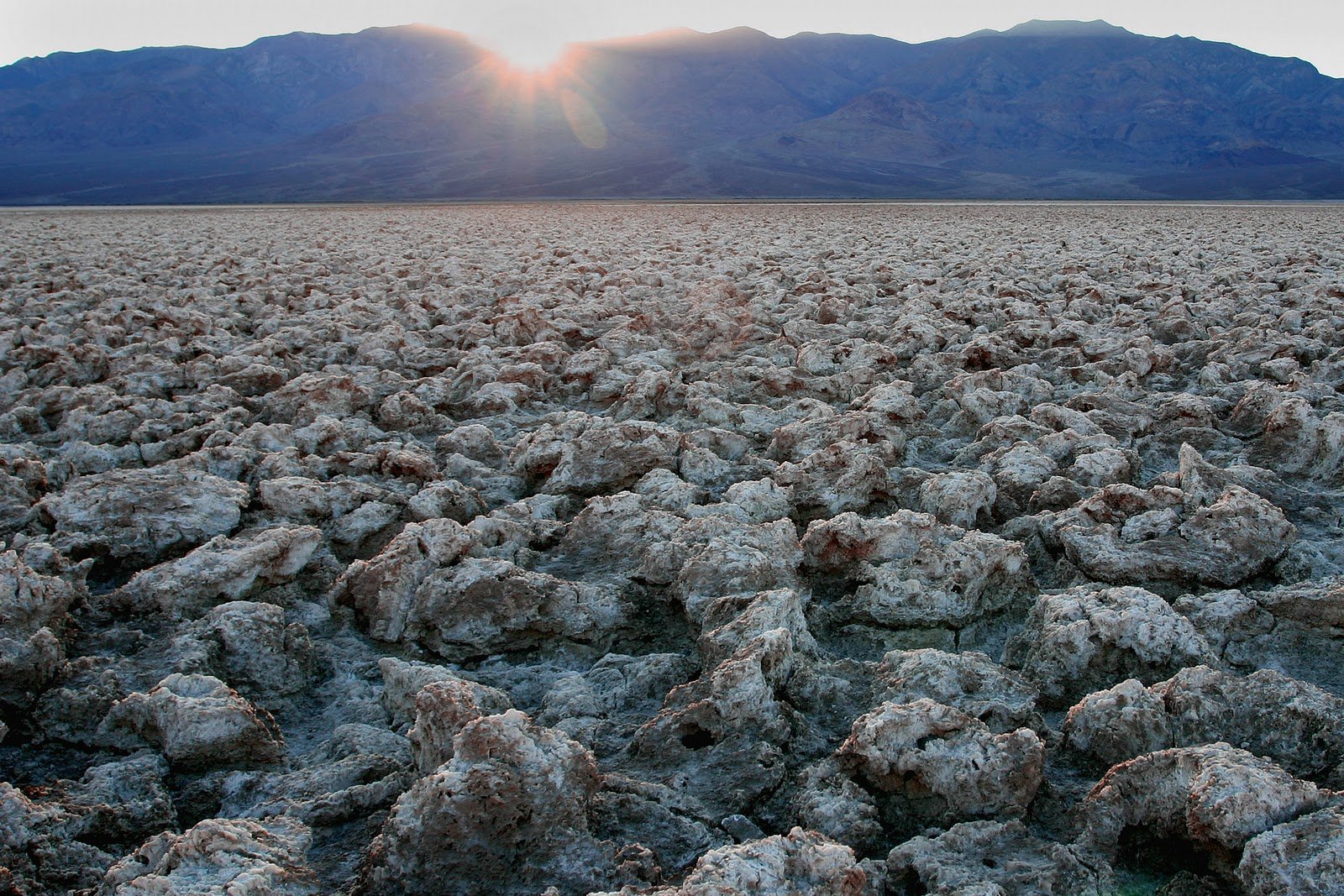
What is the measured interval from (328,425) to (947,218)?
16472 millimetres

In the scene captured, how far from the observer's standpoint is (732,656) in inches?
74.3

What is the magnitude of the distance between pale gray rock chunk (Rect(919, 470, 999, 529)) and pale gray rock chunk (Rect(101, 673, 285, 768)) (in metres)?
1.72

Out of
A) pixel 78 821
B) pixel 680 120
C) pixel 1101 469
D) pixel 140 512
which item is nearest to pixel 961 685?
pixel 1101 469

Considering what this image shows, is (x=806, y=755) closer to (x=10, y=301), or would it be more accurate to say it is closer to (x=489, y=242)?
(x=10, y=301)

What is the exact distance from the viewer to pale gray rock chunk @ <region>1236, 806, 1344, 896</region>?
1.23m

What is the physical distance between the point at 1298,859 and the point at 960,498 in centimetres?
144

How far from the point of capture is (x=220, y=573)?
92.0 inches

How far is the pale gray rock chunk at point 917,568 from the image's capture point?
2195 mm

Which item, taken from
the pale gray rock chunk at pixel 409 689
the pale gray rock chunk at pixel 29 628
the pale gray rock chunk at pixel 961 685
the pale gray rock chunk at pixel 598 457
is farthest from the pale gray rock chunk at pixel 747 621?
the pale gray rock chunk at pixel 29 628

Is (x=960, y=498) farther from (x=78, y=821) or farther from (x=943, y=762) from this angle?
(x=78, y=821)

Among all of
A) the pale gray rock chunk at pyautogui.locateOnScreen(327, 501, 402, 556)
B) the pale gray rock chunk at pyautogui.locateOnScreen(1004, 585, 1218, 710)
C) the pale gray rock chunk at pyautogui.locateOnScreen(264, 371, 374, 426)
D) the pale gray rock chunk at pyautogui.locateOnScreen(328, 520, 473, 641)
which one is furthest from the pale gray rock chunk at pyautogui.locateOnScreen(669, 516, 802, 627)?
the pale gray rock chunk at pyautogui.locateOnScreen(264, 371, 374, 426)

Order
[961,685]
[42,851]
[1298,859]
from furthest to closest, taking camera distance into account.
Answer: [961,685]
[42,851]
[1298,859]

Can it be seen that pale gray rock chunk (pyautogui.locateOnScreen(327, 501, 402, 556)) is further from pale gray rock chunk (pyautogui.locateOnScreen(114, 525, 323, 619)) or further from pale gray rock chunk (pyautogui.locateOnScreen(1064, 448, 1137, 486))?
pale gray rock chunk (pyautogui.locateOnScreen(1064, 448, 1137, 486))

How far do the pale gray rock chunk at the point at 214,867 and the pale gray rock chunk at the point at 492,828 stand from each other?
0.39 ft
